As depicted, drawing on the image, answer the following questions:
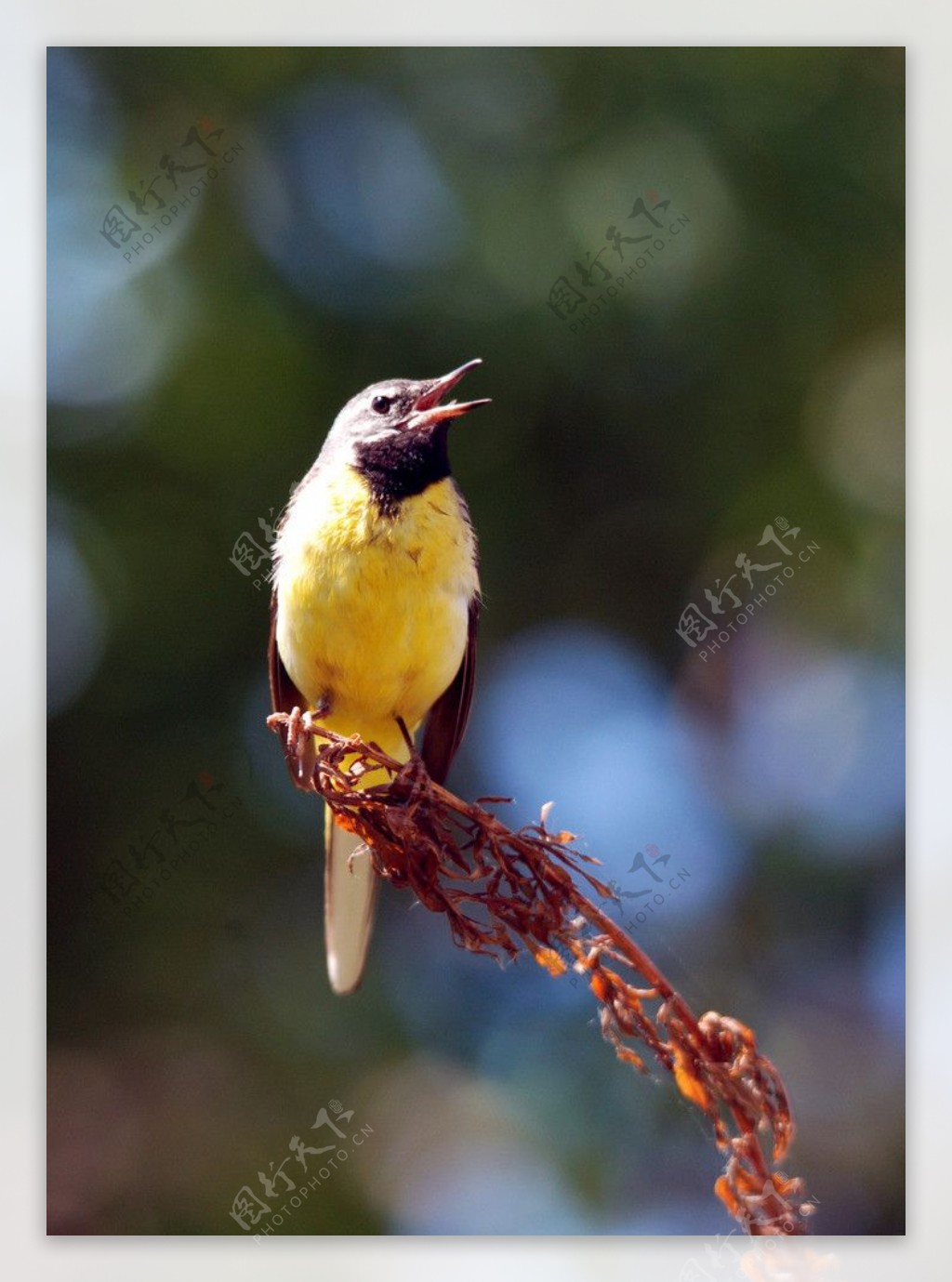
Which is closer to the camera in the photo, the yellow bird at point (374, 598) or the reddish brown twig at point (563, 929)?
the reddish brown twig at point (563, 929)

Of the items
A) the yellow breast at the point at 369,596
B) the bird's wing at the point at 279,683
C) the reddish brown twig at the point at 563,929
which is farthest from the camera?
the bird's wing at the point at 279,683

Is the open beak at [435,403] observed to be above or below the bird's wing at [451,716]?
above

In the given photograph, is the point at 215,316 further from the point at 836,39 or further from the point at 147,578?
the point at 836,39

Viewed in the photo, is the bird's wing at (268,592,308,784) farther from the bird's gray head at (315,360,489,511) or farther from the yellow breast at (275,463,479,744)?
the bird's gray head at (315,360,489,511)

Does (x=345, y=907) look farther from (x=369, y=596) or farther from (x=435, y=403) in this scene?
(x=435, y=403)

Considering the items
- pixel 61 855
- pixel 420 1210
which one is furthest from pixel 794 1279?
pixel 61 855

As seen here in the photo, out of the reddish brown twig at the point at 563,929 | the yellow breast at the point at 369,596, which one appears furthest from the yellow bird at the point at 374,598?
the reddish brown twig at the point at 563,929

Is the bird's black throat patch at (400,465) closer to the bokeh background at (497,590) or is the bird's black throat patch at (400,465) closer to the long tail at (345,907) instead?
the bokeh background at (497,590)
